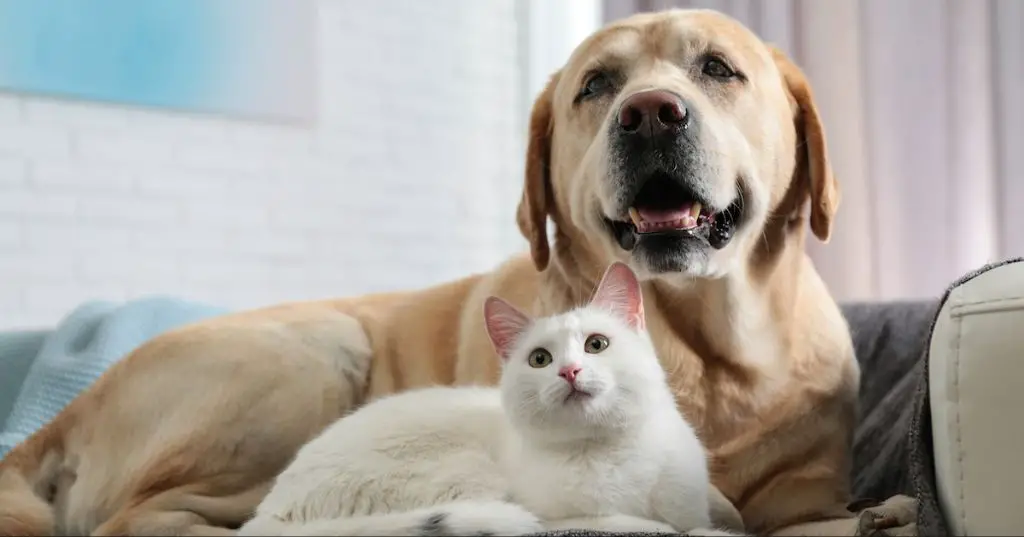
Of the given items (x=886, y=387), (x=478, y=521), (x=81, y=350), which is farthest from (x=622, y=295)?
(x=81, y=350)

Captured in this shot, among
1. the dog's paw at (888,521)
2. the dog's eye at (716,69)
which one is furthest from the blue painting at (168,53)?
the dog's paw at (888,521)

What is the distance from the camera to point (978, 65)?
240cm

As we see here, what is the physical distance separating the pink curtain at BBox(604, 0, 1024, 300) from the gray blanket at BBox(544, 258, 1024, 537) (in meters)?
0.61

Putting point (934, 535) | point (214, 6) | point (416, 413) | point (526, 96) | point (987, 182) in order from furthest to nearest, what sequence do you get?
1. point (526, 96)
2. point (214, 6)
3. point (987, 182)
4. point (416, 413)
5. point (934, 535)

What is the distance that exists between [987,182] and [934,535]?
1.75 m

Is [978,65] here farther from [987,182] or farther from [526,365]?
[526,365]

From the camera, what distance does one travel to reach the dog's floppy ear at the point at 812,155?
1.50m

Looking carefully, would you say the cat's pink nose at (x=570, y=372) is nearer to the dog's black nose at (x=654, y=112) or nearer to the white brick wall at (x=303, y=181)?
the dog's black nose at (x=654, y=112)

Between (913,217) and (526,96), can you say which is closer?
(913,217)

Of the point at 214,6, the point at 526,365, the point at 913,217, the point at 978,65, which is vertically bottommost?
the point at 913,217

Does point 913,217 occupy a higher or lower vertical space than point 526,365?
lower

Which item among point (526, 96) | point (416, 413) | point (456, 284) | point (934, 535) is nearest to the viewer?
point (934, 535)

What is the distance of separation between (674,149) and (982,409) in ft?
1.84

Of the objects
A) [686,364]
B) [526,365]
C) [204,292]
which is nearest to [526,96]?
[204,292]
